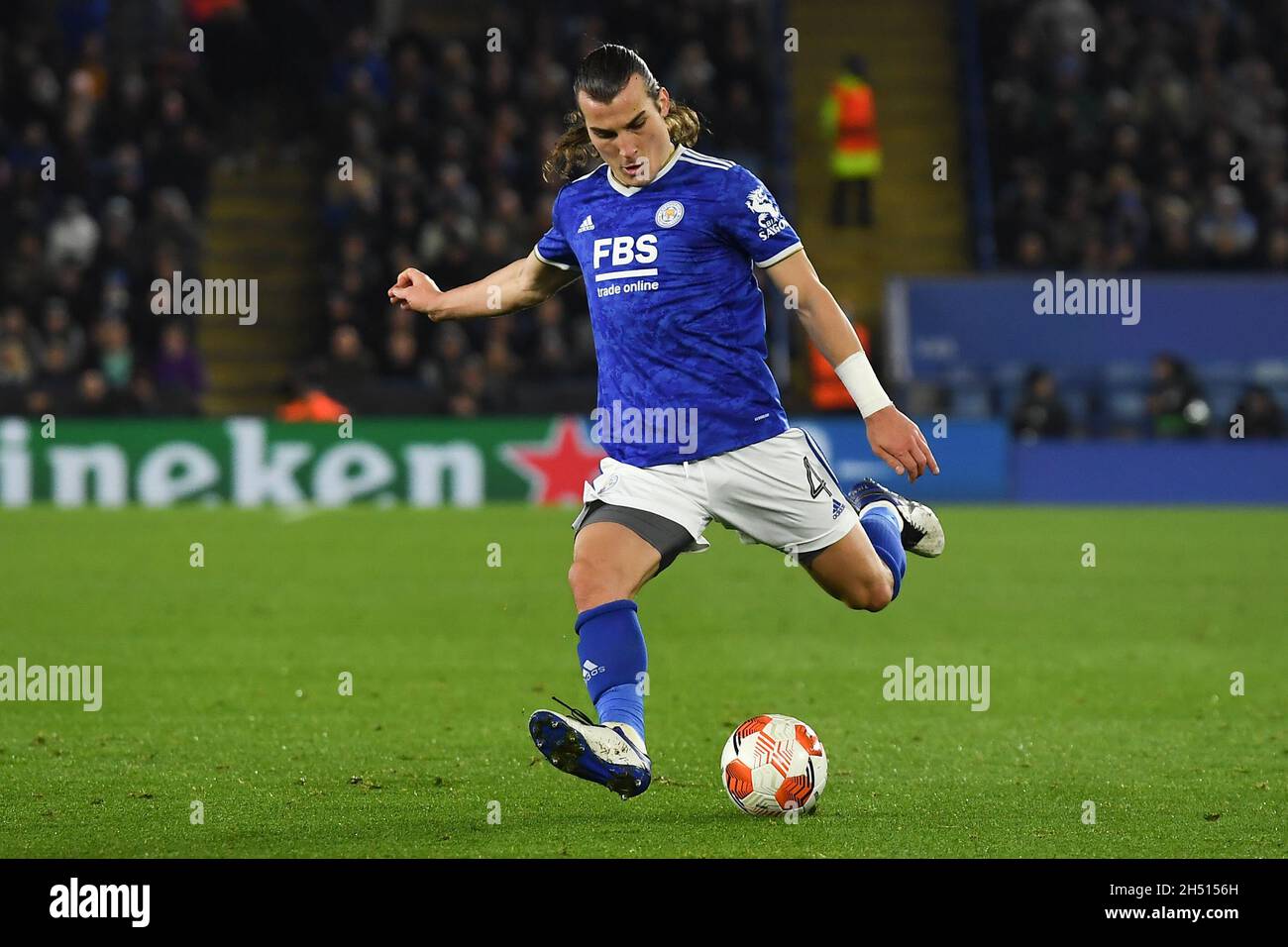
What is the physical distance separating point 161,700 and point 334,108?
1663 cm

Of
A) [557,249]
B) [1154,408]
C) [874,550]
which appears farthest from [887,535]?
[1154,408]

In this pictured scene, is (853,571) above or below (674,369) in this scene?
below

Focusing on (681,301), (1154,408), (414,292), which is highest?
(1154,408)

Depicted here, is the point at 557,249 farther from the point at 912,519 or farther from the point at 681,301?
the point at 912,519

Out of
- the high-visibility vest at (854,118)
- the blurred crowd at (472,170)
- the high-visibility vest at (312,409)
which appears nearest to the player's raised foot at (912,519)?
the high-visibility vest at (312,409)

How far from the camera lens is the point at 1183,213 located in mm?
23047

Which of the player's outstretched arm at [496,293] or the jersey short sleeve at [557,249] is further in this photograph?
the player's outstretched arm at [496,293]

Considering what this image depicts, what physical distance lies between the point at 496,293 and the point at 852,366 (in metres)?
1.28

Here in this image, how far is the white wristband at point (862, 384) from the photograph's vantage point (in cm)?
579

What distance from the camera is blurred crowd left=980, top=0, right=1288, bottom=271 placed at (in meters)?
22.9

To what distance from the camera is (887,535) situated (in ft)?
22.4

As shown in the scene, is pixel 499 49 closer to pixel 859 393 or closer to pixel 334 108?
pixel 334 108

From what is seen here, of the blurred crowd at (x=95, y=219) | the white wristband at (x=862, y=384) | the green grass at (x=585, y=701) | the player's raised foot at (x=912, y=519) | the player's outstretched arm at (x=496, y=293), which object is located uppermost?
the blurred crowd at (x=95, y=219)

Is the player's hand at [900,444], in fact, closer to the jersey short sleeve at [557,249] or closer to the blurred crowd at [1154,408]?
the jersey short sleeve at [557,249]
